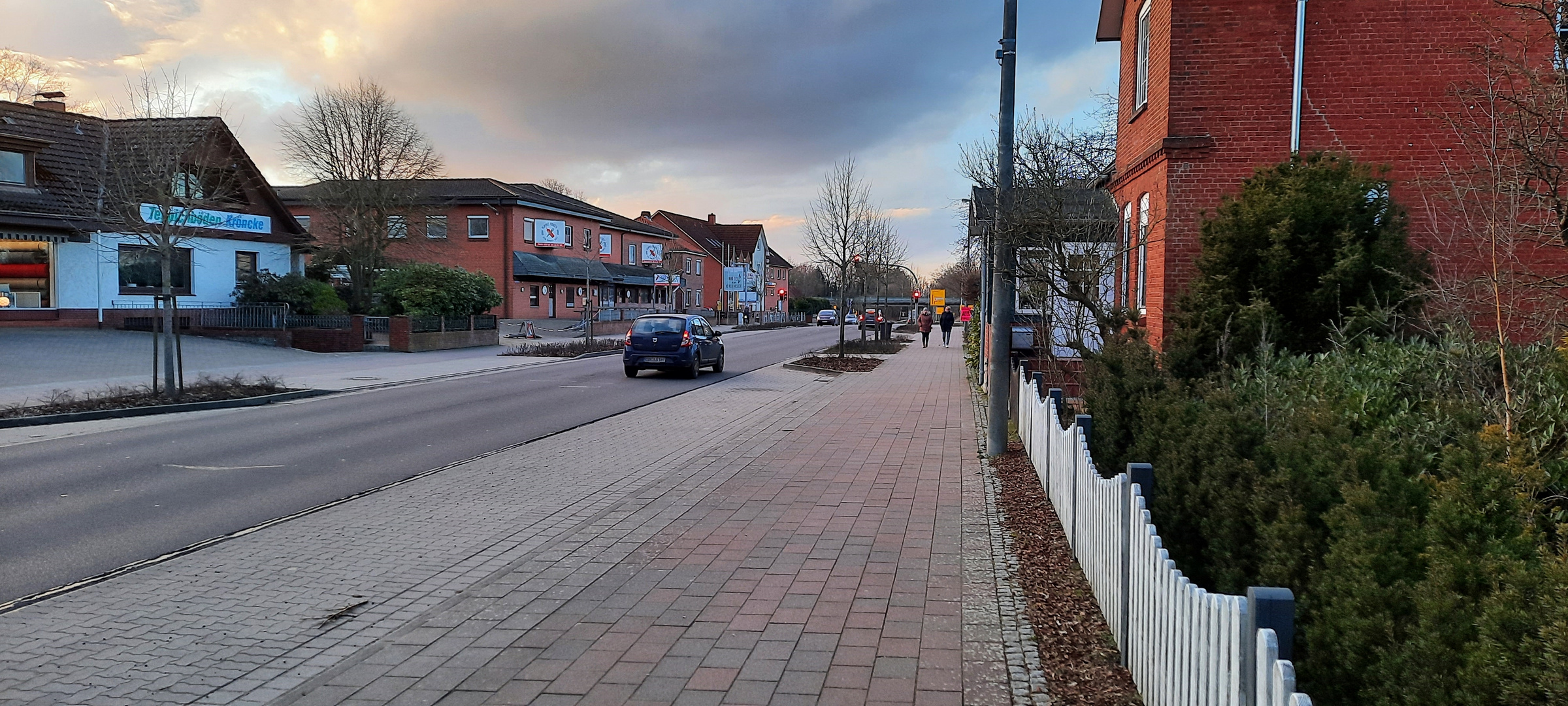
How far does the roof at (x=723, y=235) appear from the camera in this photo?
9281 cm

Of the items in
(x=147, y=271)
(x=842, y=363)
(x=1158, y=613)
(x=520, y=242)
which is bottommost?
(x=842, y=363)

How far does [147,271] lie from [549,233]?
1013 inches

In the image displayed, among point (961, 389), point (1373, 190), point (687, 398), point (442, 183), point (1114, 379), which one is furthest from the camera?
point (442, 183)

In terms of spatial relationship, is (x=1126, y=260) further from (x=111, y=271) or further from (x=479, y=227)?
(x=479, y=227)

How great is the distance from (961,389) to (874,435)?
24.3 ft

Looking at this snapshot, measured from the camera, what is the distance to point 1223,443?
17.7 ft

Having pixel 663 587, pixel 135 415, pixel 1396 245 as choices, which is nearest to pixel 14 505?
pixel 663 587

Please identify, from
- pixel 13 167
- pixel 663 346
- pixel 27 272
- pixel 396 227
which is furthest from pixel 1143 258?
pixel 396 227

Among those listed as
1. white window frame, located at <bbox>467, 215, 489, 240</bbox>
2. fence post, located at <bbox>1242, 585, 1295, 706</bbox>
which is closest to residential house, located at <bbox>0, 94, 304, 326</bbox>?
white window frame, located at <bbox>467, 215, 489, 240</bbox>

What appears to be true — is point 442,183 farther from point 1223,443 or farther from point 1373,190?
point 1223,443

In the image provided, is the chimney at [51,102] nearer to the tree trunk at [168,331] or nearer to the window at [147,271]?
the window at [147,271]

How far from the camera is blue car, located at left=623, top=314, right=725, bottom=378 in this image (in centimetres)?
2252

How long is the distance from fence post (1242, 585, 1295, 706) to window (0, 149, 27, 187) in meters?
36.5

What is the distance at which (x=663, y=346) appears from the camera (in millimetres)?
22547
